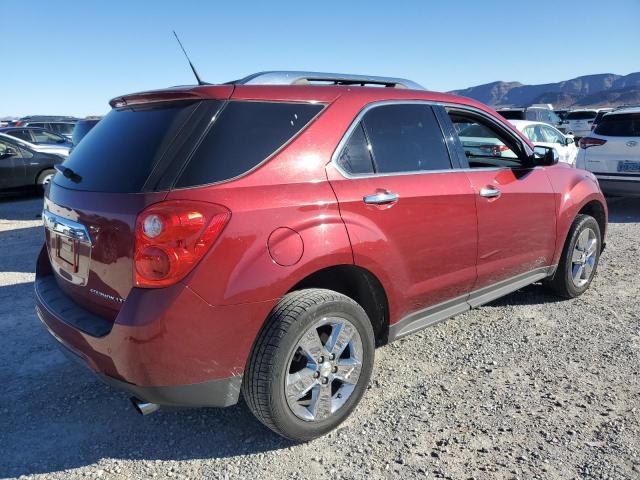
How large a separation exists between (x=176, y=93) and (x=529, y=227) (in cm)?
Result: 273

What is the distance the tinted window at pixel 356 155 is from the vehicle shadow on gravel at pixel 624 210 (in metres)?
6.76

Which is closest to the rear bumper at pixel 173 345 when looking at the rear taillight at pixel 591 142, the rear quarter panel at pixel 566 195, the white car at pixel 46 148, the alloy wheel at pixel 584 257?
the rear quarter panel at pixel 566 195

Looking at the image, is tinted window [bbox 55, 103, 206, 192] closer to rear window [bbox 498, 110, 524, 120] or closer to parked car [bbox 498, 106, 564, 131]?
parked car [bbox 498, 106, 564, 131]

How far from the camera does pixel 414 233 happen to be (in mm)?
2982

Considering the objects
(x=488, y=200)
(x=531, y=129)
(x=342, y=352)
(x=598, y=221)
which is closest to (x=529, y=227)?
(x=488, y=200)

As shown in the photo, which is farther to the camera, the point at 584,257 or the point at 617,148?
the point at 617,148

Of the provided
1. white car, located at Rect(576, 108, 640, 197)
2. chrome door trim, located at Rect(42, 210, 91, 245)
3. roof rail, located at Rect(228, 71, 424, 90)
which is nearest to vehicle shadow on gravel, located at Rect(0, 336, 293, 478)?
chrome door trim, located at Rect(42, 210, 91, 245)

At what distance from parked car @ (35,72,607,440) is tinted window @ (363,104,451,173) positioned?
11mm

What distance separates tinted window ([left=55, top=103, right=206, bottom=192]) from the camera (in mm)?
2381

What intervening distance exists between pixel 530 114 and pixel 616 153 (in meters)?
9.58

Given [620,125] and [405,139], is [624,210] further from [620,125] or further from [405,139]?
[405,139]

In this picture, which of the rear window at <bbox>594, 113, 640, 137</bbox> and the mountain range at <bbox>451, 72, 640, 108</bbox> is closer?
the rear window at <bbox>594, 113, 640, 137</bbox>

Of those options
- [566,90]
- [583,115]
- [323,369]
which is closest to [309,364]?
[323,369]

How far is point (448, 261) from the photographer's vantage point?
325cm
